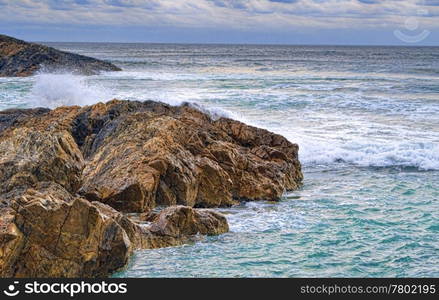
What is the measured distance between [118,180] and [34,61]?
41.6 meters

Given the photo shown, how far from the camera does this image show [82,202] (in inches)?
324

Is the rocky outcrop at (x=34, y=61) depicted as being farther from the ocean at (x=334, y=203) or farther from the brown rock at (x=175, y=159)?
the brown rock at (x=175, y=159)

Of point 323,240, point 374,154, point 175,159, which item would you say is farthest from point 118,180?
point 374,154

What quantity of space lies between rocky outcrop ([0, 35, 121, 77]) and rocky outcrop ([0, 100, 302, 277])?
3254 cm

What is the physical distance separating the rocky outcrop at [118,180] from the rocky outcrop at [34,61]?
32.5 metres

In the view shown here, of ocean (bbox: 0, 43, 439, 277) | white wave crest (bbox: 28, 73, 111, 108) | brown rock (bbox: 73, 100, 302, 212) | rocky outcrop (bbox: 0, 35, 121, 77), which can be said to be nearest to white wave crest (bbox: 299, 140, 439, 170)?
ocean (bbox: 0, 43, 439, 277)

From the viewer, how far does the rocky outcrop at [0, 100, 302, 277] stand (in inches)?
320

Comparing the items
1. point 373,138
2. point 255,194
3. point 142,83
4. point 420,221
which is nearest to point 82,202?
point 255,194

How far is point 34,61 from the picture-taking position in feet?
165

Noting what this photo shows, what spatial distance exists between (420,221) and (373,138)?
30.3ft

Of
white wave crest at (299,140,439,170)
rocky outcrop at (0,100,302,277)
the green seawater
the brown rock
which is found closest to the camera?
rocky outcrop at (0,100,302,277)

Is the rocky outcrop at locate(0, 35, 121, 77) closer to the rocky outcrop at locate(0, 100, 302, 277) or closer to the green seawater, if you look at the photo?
the rocky outcrop at locate(0, 100, 302, 277)

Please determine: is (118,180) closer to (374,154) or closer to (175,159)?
(175,159)

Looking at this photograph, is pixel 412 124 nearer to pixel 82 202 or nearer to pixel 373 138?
pixel 373 138
